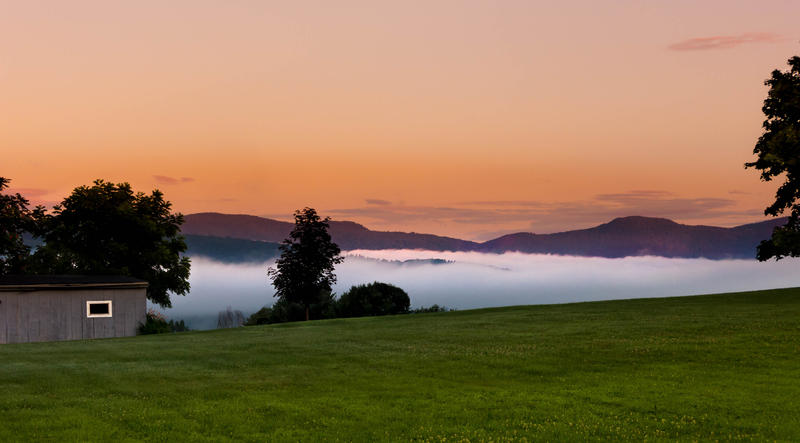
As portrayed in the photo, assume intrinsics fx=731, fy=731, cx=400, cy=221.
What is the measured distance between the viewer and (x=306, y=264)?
268 feet

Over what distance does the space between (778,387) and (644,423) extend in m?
6.01

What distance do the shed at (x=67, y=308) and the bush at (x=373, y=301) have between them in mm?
27225

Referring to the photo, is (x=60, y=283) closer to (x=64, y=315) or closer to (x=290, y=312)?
(x=64, y=315)

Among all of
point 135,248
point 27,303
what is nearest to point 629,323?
point 27,303

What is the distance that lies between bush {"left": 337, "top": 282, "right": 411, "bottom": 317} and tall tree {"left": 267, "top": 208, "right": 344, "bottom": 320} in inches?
141

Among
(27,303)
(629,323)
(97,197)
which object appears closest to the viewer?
(629,323)

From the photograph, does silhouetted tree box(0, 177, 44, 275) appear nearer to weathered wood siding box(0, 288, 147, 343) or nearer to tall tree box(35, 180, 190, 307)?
tall tree box(35, 180, 190, 307)

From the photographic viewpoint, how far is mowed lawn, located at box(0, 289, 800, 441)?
53.3 feet

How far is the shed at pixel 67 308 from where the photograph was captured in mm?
50875

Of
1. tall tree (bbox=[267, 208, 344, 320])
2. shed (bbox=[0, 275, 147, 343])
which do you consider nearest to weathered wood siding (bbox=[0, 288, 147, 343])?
shed (bbox=[0, 275, 147, 343])

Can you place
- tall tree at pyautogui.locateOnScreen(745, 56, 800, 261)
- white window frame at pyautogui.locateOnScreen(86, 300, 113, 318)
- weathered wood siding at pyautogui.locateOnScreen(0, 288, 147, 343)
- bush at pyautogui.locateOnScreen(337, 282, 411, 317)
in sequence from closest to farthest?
tall tree at pyautogui.locateOnScreen(745, 56, 800, 261), weathered wood siding at pyautogui.locateOnScreen(0, 288, 147, 343), white window frame at pyautogui.locateOnScreen(86, 300, 113, 318), bush at pyautogui.locateOnScreen(337, 282, 411, 317)

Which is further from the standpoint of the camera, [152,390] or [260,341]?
[260,341]

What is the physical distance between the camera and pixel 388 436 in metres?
15.6

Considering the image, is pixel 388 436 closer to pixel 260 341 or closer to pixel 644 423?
pixel 644 423
